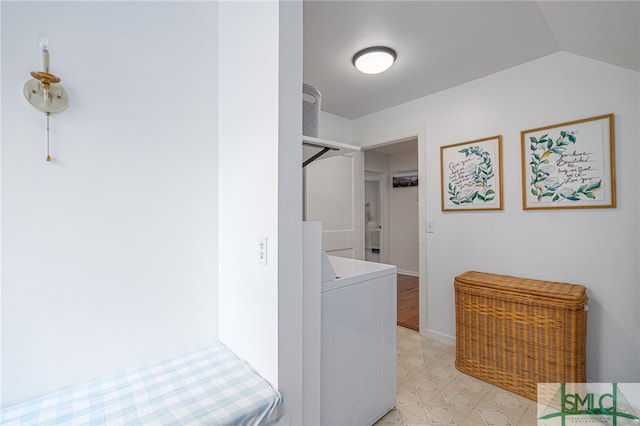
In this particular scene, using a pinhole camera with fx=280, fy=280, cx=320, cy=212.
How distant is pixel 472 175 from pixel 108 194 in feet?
8.39

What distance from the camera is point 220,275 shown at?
1.44 metres

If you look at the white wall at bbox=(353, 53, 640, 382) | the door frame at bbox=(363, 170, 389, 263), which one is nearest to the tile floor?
the white wall at bbox=(353, 53, 640, 382)

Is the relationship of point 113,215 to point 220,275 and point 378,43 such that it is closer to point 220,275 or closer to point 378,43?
point 220,275

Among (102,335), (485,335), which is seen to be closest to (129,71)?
(102,335)

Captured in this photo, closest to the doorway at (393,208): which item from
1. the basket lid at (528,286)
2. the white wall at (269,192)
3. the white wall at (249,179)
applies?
the basket lid at (528,286)

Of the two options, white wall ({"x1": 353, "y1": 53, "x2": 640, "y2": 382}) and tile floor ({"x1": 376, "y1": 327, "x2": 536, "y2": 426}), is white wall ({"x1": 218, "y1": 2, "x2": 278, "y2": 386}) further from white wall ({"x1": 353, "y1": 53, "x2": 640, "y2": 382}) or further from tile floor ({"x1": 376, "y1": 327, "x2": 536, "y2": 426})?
white wall ({"x1": 353, "y1": 53, "x2": 640, "y2": 382})

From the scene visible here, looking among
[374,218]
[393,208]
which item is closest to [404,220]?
[393,208]

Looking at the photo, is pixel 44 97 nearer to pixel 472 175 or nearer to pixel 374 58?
pixel 374 58

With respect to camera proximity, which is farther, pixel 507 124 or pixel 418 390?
pixel 507 124

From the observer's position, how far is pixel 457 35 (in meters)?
1.82

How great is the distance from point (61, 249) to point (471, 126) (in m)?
2.84

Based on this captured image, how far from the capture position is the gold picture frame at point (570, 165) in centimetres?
180

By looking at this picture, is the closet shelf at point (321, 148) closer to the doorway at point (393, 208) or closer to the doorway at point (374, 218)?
the doorway at point (393, 208)

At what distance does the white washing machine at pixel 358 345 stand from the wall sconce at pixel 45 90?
127 centimetres
